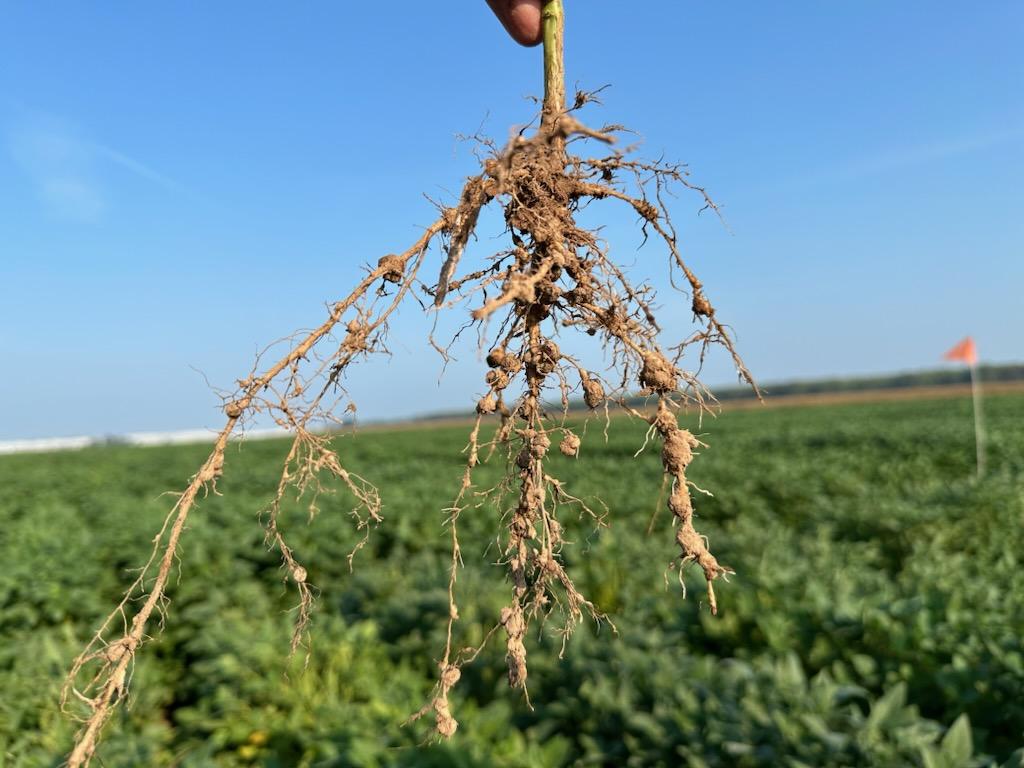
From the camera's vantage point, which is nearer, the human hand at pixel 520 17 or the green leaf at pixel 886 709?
the human hand at pixel 520 17

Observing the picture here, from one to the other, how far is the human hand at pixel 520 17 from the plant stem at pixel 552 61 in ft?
0.41

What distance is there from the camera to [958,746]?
1938mm

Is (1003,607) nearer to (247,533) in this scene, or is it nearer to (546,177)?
(546,177)

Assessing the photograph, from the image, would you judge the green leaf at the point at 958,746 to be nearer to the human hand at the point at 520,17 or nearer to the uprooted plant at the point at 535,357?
the uprooted plant at the point at 535,357

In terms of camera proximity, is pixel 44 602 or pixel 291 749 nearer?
pixel 291 749

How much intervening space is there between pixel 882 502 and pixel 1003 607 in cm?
375

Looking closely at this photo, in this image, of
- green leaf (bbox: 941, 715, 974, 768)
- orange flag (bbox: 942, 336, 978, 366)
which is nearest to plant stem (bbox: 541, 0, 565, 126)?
green leaf (bbox: 941, 715, 974, 768)

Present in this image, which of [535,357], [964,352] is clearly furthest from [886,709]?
[964,352]

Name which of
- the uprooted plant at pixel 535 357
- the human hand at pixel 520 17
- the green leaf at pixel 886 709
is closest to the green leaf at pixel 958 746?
the green leaf at pixel 886 709

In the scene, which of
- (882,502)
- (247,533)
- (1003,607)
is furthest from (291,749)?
(882,502)

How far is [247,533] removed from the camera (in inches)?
237

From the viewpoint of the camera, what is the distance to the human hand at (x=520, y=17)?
1513 millimetres

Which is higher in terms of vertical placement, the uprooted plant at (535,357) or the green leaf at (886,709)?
the uprooted plant at (535,357)

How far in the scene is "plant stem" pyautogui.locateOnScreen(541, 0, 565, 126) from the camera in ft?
4.46
